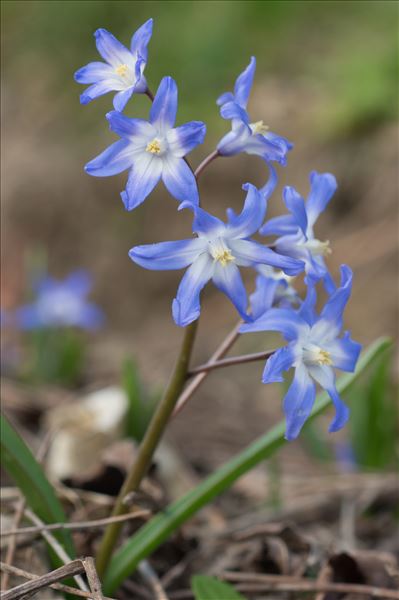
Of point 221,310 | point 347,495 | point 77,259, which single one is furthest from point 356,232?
point 347,495

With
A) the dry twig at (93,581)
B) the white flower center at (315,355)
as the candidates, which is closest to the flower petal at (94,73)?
the white flower center at (315,355)

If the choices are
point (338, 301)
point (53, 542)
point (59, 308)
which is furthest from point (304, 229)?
point (59, 308)

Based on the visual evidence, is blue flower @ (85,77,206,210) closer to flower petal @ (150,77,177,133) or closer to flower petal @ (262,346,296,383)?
flower petal @ (150,77,177,133)

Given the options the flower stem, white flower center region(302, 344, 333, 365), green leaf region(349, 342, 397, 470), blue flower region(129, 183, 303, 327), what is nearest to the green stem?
the flower stem

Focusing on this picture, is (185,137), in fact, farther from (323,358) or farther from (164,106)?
(323,358)

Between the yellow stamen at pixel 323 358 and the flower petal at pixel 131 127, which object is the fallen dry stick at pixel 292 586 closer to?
the yellow stamen at pixel 323 358

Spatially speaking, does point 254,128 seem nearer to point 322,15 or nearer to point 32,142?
point 32,142
